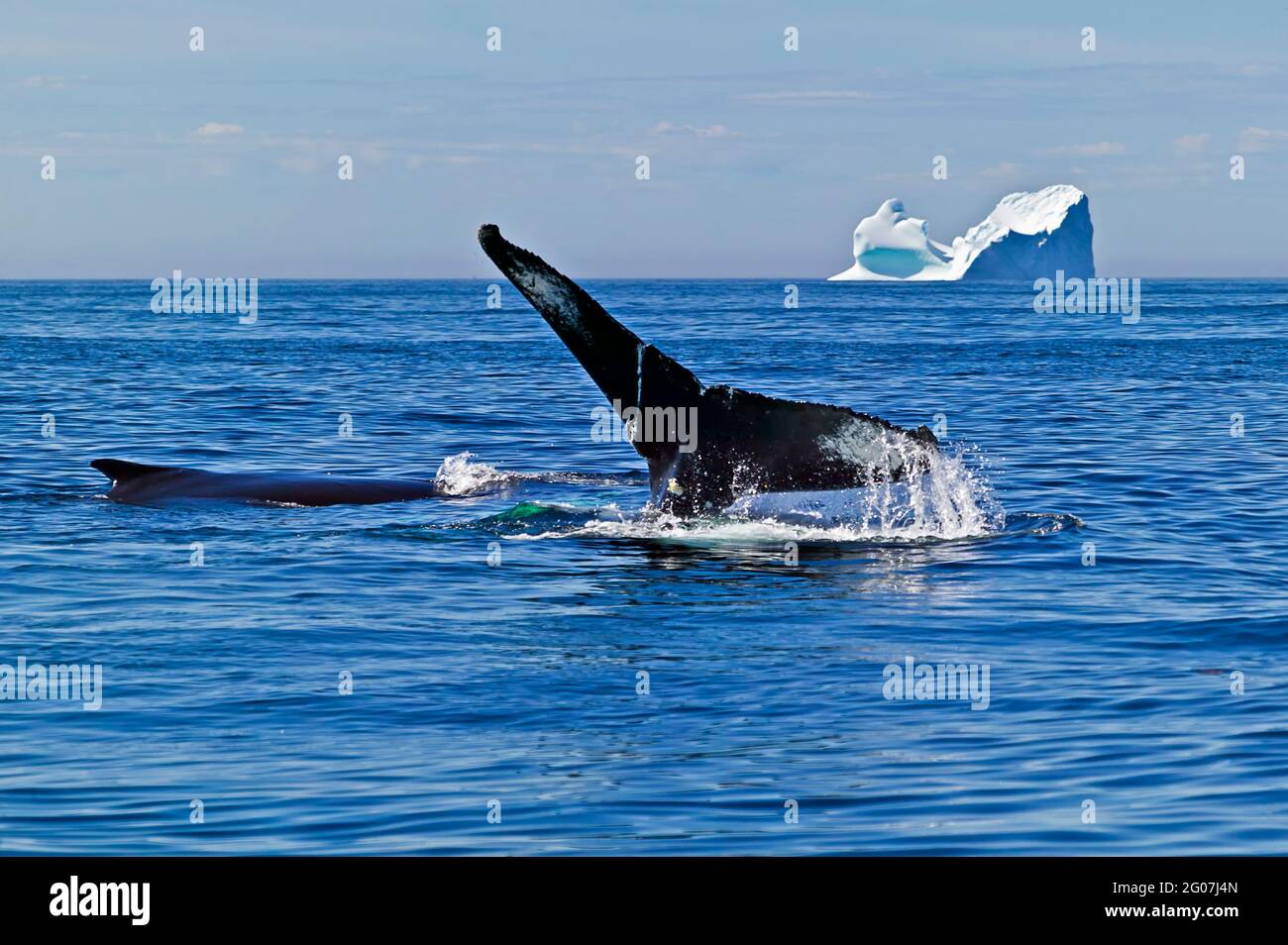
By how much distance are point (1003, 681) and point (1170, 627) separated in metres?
1.99

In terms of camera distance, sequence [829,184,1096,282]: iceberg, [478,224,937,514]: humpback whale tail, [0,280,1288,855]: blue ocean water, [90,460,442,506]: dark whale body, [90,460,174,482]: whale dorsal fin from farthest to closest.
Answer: [829,184,1096,282]: iceberg → [90,460,174,482]: whale dorsal fin → [90,460,442,506]: dark whale body → [478,224,937,514]: humpback whale tail → [0,280,1288,855]: blue ocean water

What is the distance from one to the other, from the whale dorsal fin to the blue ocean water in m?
0.31

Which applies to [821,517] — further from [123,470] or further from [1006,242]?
[1006,242]

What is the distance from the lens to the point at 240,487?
15.9 m

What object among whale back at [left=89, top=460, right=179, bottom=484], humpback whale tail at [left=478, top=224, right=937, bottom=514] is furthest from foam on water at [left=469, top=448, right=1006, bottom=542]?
whale back at [left=89, top=460, right=179, bottom=484]

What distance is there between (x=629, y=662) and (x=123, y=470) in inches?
319

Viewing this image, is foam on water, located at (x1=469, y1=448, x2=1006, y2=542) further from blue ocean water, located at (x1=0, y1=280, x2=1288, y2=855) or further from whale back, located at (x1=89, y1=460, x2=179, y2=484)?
whale back, located at (x1=89, y1=460, x2=179, y2=484)

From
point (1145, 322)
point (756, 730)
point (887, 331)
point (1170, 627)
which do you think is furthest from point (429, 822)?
point (1145, 322)

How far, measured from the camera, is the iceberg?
523 feet

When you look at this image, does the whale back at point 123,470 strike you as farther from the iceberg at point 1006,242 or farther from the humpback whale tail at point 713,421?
the iceberg at point 1006,242

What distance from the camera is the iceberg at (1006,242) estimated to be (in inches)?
6275
